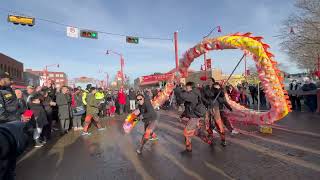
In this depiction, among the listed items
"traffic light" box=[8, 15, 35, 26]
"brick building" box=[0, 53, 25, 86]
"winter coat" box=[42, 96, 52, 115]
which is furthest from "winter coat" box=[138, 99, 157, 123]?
"brick building" box=[0, 53, 25, 86]

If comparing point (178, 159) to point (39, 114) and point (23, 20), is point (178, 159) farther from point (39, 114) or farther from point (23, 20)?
point (23, 20)

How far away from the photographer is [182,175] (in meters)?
5.96

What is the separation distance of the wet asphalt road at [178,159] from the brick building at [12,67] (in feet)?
149

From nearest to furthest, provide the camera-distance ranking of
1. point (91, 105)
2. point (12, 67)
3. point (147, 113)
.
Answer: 1. point (147, 113)
2. point (91, 105)
3. point (12, 67)

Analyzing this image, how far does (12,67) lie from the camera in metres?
63.0

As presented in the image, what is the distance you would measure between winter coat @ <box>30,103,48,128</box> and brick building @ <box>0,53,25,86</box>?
43.3m

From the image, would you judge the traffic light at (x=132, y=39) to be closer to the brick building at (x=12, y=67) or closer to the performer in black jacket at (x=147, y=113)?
the performer in black jacket at (x=147, y=113)

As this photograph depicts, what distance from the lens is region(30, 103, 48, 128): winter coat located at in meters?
10.2

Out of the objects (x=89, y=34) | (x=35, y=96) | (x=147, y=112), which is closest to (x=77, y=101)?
(x=35, y=96)

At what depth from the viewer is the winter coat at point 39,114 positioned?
10211 mm

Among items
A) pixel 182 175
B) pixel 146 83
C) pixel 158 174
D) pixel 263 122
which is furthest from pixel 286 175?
pixel 146 83

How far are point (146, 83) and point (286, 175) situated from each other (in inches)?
2331

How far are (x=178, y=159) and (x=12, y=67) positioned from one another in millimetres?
63347

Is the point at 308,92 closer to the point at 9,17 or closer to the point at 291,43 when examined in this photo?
the point at 9,17
